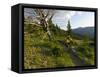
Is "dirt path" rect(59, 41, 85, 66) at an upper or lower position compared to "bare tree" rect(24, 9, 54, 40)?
lower

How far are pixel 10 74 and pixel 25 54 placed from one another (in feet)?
0.71

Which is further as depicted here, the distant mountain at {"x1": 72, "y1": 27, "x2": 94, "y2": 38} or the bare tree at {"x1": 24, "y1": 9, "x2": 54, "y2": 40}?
the distant mountain at {"x1": 72, "y1": 27, "x2": 94, "y2": 38}

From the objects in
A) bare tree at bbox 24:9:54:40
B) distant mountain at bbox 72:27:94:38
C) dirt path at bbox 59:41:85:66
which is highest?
bare tree at bbox 24:9:54:40

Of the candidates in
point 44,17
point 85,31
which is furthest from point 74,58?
point 44,17

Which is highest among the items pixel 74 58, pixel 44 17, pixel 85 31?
pixel 44 17

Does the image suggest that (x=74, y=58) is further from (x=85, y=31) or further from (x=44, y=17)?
(x=44, y=17)

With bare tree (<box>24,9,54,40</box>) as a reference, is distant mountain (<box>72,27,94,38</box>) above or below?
below

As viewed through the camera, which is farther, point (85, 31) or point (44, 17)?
point (85, 31)

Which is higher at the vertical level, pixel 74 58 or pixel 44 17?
pixel 44 17

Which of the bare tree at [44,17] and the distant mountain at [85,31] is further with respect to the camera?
the distant mountain at [85,31]


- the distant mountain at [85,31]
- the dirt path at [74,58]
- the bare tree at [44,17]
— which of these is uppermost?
the bare tree at [44,17]

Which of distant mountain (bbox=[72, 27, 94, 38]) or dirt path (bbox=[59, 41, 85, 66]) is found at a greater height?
distant mountain (bbox=[72, 27, 94, 38])

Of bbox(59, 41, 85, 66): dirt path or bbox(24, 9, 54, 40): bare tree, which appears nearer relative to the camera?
bbox(24, 9, 54, 40): bare tree

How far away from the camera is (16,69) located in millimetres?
2053
